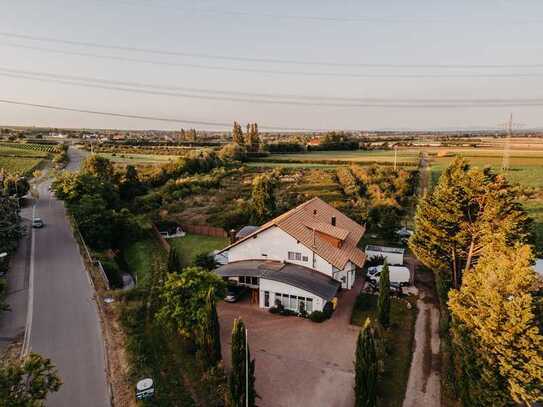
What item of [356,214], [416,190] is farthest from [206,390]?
[416,190]

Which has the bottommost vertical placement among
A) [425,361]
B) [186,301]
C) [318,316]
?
[425,361]

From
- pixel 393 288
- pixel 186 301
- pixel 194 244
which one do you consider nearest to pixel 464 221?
pixel 393 288

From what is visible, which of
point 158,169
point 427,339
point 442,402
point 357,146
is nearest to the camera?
point 442,402

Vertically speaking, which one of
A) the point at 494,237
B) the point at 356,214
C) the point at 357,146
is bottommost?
the point at 356,214

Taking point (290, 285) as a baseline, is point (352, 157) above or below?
above

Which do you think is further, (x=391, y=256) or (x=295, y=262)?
(x=391, y=256)

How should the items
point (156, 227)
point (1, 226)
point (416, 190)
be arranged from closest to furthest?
point (1, 226) < point (156, 227) < point (416, 190)

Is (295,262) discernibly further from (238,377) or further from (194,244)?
(194,244)

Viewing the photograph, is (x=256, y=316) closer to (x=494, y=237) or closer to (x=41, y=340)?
(x=41, y=340)
